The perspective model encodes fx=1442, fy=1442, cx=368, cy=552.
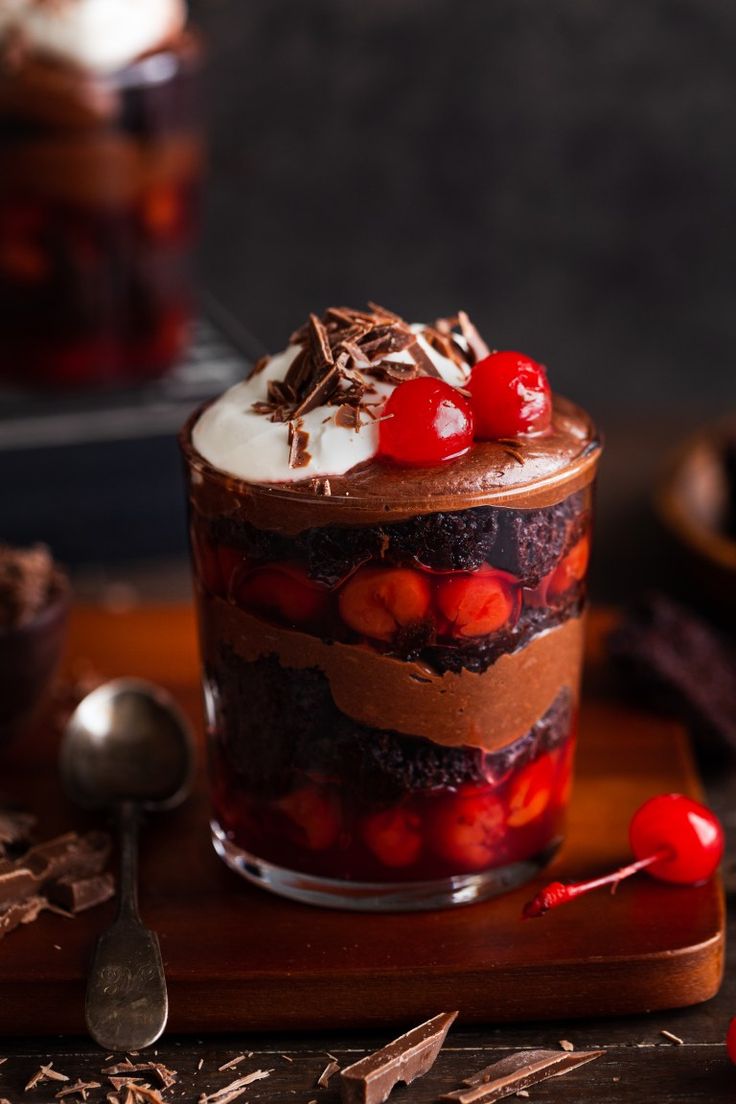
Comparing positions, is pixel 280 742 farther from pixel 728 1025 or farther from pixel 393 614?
pixel 728 1025

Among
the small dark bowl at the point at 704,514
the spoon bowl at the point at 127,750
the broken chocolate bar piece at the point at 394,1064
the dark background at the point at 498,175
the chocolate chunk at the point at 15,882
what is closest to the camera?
the broken chocolate bar piece at the point at 394,1064

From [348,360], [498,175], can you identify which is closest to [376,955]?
[348,360]

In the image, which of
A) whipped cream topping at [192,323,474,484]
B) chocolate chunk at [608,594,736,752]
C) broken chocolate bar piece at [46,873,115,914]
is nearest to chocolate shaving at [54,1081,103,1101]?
broken chocolate bar piece at [46,873,115,914]

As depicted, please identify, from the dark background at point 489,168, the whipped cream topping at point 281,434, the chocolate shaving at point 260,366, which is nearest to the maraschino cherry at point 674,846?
the whipped cream topping at point 281,434

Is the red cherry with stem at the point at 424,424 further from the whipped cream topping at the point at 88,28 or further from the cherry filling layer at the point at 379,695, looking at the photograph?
the whipped cream topping at the point at 88,28

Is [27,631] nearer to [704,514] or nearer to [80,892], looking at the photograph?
[80,892]

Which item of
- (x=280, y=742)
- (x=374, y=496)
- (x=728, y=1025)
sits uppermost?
(x=374, y=496)

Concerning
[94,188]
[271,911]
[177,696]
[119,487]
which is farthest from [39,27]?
[271,911]
